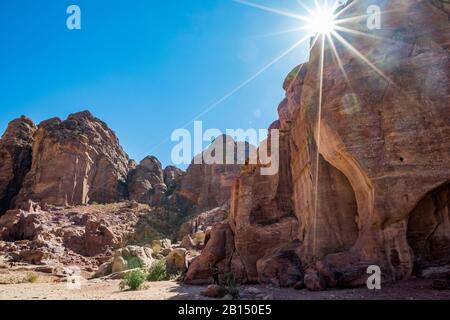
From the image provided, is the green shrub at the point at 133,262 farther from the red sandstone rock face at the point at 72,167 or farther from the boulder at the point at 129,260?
the red sandstone rock face at the point at 72,167

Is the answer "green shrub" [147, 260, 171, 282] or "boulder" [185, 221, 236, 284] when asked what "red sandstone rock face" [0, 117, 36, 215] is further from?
"boulder" [185, 221, 236, 284]

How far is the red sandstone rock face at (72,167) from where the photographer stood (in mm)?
67125

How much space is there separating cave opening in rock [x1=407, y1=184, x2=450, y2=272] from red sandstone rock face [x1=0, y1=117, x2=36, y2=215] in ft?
244

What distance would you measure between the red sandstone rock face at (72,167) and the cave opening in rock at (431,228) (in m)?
65.3

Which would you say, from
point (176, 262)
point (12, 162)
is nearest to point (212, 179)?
point (12, 162)

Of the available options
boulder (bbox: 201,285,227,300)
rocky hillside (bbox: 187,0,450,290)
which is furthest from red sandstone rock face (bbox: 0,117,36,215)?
boulder (bbox: 201,285,227,300)

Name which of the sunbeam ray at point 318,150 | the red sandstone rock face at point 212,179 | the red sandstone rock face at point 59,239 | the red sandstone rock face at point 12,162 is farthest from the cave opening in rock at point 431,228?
the red sandstone rock face at point 12,162

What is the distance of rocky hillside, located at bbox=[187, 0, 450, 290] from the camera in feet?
38.2

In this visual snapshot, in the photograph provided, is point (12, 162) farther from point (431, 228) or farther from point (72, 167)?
point (431, 228)

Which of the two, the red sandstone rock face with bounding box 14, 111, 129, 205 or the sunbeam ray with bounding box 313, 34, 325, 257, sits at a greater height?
the red sandstone rock face with bounding box 14, 111, 129, 205

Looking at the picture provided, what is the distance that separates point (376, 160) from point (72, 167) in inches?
2670
